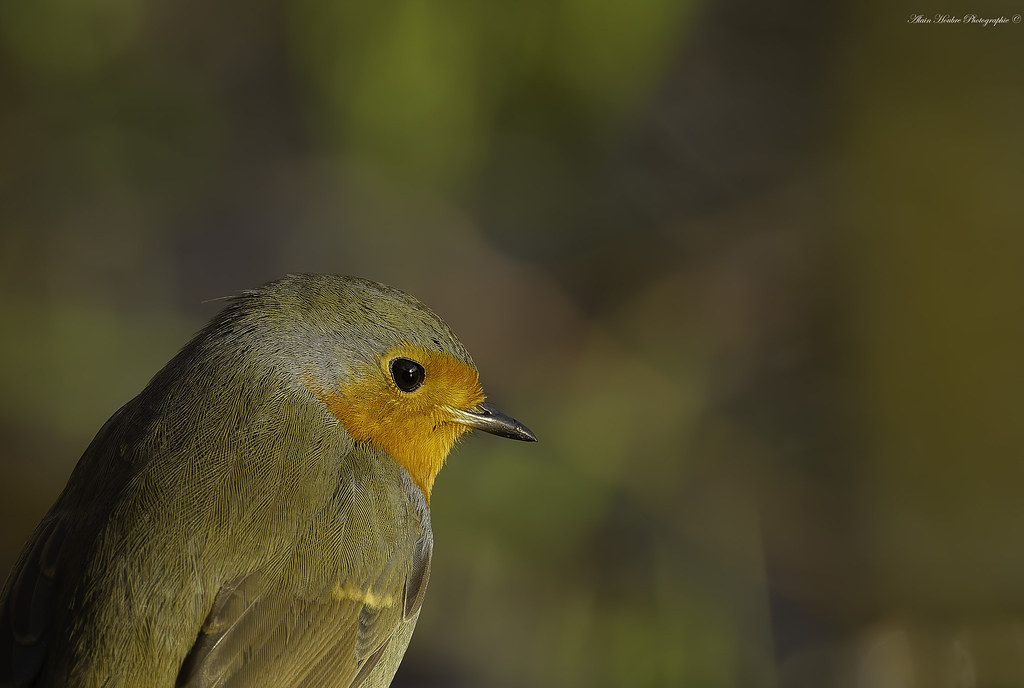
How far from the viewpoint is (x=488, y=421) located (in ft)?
9.91

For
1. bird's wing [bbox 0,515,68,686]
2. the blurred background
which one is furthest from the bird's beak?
the blurred background

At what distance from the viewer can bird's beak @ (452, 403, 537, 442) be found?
9.74 ft

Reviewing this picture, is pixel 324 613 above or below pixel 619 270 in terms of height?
below

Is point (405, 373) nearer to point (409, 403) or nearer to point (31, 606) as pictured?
point (409, 403)

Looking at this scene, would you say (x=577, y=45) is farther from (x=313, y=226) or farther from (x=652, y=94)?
(x=313, y=226)

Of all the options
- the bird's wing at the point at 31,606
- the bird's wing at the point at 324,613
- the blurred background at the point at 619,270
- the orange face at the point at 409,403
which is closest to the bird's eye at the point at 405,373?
the orange face at the point at 409,403

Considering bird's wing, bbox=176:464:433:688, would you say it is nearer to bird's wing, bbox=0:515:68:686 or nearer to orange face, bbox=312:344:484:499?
orange face, bbox=312:344:484:499

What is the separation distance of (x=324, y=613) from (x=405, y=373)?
2.07ft

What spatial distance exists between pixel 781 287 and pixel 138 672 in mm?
4033

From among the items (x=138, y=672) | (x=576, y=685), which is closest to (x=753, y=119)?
(x=576, y=685)

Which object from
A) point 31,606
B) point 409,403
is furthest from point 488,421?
point 31,606

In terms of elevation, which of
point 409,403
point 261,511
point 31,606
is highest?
point 409,403

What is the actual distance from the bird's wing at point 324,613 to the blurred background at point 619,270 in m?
1.65

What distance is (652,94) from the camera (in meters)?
5.59
